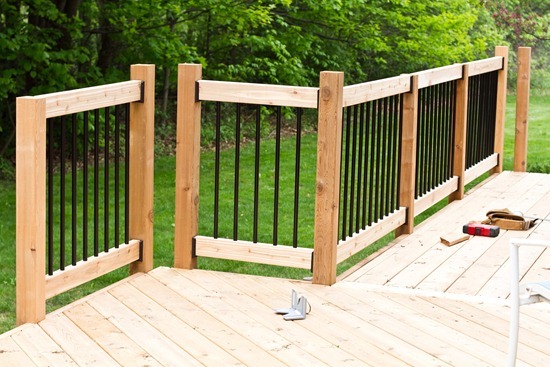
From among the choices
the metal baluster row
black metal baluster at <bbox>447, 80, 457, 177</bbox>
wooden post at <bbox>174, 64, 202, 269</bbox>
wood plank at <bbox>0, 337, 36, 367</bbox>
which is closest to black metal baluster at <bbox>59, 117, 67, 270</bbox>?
the metal baluster row

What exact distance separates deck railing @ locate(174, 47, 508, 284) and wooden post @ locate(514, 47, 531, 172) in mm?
945

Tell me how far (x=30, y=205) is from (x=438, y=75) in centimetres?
357

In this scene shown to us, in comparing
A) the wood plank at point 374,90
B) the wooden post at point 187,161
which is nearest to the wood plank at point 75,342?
the wooden post at point 187,161

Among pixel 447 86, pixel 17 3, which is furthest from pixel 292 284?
pixel 17 3

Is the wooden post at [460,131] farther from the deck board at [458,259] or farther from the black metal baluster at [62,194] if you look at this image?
the black metal baluster at [62,194]

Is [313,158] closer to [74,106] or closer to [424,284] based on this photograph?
[424,284]

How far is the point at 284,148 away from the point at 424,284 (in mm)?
7606

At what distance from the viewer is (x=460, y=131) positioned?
834cm

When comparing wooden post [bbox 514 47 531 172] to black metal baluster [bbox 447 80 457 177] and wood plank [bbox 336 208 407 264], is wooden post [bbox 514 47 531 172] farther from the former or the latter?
wood plank [bbox 336 208 407 264]

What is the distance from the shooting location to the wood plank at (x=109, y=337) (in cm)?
443

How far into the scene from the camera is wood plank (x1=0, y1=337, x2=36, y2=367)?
433 cm

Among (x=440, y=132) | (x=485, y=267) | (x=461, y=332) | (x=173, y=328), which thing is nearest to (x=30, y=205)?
(x=173, y=328)

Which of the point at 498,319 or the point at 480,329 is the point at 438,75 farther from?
the point at 480,329

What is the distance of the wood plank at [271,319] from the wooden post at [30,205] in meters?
1.01
